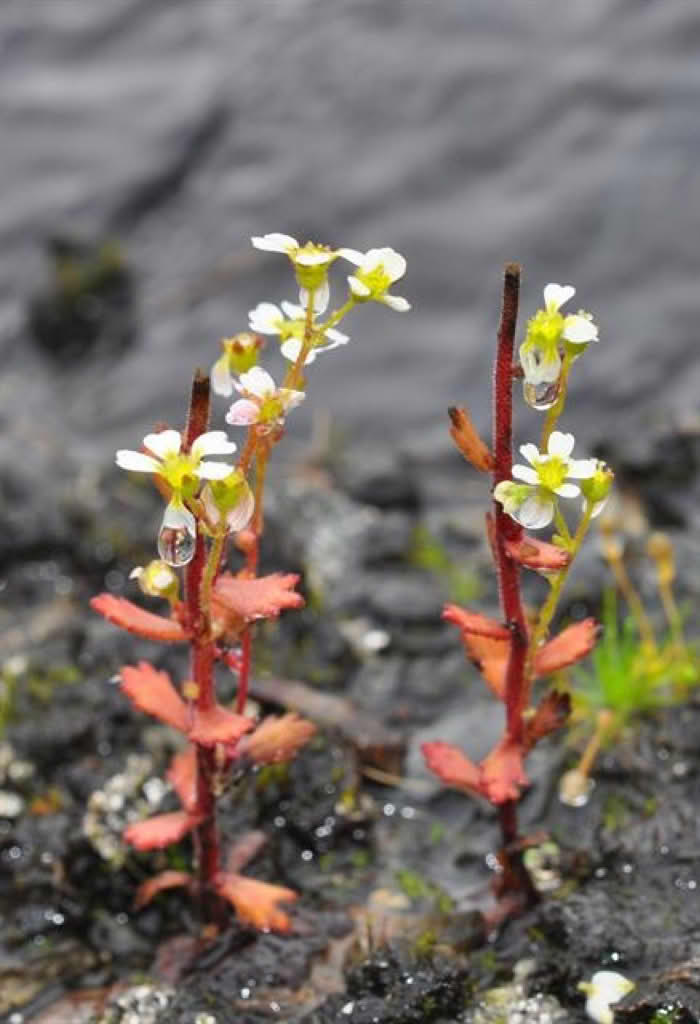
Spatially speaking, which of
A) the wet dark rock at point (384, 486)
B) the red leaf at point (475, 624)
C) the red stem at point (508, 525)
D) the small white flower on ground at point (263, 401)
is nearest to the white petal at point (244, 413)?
the small white flower on ground at point (263, 401)

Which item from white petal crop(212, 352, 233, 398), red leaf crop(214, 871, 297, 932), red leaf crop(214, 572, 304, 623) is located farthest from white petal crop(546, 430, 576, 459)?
red leaf crop(214, 871, 297, 932)

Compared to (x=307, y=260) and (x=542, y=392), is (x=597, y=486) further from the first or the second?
(x=307, y=260)

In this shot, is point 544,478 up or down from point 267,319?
down

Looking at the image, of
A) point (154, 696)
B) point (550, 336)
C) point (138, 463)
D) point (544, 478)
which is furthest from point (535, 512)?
point (154, 696)

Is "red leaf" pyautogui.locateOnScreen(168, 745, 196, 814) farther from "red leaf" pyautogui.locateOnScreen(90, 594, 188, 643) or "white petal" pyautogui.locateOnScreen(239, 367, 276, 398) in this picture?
"white petal" pyautogui.locateOnScreen(239, 367, 276, 398)

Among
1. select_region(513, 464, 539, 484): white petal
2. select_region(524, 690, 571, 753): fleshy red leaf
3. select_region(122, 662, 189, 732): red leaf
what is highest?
select_region(513, 464, 539, 484): white petal

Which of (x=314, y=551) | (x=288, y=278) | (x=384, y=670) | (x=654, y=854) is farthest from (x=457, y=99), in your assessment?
(x=654, y=854)

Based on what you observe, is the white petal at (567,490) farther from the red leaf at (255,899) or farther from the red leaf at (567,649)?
the red leaf at (255,899)
